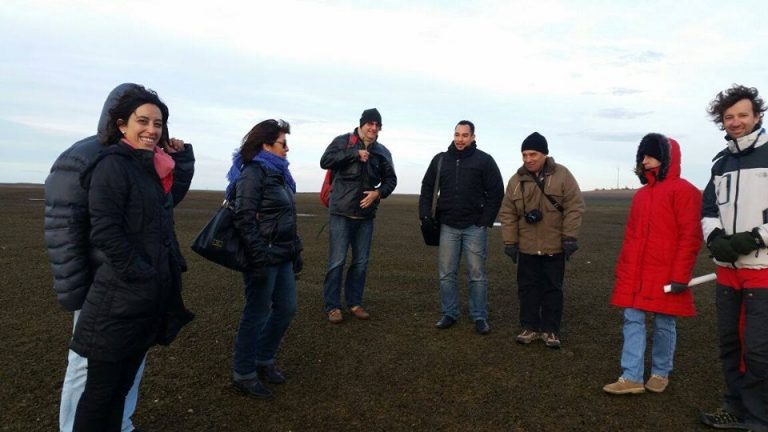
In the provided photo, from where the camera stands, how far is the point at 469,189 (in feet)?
20.0

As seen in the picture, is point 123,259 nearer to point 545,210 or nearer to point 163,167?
point 163,167

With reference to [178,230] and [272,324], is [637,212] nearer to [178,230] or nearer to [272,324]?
[272,324]

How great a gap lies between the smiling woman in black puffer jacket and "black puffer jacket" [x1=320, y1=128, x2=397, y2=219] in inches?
134

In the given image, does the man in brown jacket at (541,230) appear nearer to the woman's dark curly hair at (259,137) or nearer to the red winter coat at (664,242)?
the red winter coat at (664,242)

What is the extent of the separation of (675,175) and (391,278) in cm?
553

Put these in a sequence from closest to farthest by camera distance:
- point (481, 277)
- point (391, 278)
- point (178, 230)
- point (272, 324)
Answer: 1. point (272, 324)
2. point (481, 277)
3. point (391, 278)
4. point (178, 230)

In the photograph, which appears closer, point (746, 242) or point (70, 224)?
point (70, 224)

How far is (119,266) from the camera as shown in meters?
2.67

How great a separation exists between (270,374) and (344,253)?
2103 mm

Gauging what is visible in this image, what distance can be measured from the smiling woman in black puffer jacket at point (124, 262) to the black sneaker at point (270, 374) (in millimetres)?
1686

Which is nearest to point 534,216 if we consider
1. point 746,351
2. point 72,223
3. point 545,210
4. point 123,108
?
point 545,210

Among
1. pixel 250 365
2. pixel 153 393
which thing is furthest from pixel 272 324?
pixel 153 393

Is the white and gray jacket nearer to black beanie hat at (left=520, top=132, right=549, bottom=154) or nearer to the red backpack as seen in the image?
black beanie hat at (left=520, top=132, right=549, bottom=154)

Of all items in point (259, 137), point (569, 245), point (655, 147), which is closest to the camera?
point (259, 137)
